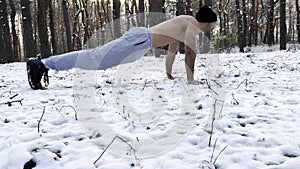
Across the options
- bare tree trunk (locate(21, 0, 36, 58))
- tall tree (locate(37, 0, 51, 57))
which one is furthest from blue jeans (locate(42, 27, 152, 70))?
bare tree trunk (locate(21, 0, 36, 58))

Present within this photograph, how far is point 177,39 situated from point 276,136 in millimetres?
3001

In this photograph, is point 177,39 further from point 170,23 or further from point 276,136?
A: point 276,136

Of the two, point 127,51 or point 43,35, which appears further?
point 43,35

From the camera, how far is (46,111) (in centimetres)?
326

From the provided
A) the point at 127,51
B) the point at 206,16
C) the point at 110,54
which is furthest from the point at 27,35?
the point at 206,16

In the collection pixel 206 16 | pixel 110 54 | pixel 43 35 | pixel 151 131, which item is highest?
pixel 43 35

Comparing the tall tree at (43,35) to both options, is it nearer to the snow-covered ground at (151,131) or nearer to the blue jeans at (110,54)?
the blue jeans at (110,54)

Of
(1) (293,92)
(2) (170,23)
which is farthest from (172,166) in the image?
(2) (170,23)

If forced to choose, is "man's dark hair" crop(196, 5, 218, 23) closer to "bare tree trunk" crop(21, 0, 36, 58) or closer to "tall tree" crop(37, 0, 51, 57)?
"tall tree" crop(37, 0, 51, 57)

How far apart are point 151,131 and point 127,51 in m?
2.15

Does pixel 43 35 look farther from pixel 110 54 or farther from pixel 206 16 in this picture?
pixel 206 16

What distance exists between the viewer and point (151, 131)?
107 inches

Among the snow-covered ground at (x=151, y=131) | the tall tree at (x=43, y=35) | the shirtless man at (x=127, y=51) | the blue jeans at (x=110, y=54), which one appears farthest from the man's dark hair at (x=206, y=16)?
the tall tree at (x=43, y=35)

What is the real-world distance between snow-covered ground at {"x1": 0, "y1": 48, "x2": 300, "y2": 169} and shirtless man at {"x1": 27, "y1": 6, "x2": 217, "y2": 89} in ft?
1.69
